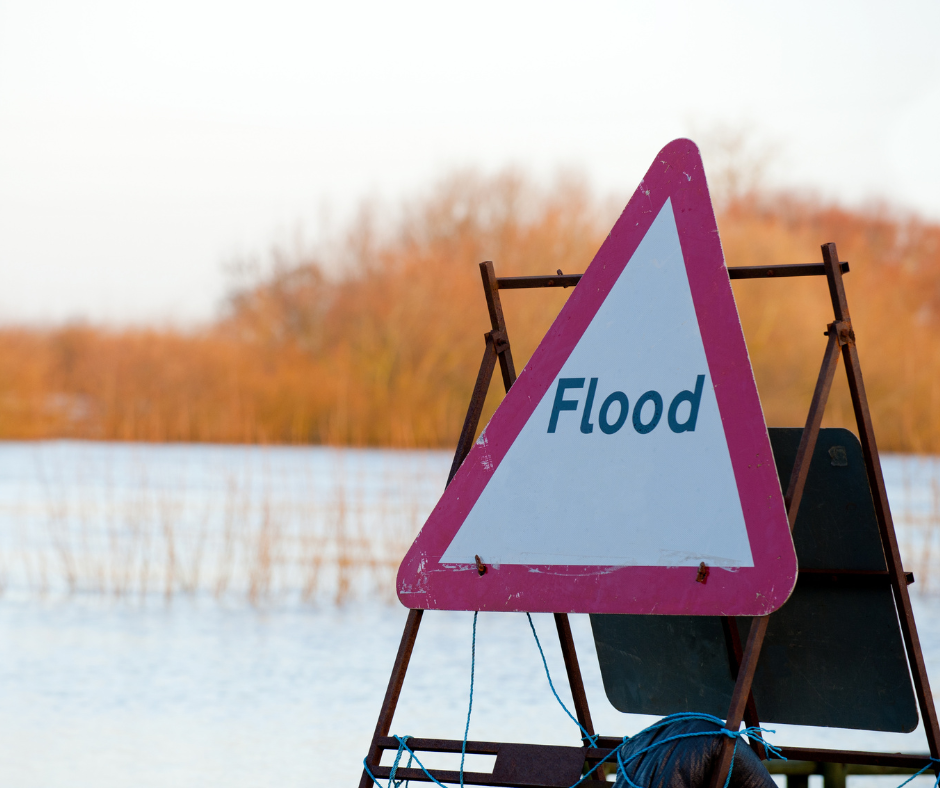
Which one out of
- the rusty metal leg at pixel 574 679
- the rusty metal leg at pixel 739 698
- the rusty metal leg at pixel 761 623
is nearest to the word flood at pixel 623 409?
the rusty metal leg at pixel 761 623

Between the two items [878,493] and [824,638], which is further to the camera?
[824,638]

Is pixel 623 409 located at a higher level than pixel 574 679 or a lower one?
higher

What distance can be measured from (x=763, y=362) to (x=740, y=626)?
776 inches

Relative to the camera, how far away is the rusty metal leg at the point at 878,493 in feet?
6.41

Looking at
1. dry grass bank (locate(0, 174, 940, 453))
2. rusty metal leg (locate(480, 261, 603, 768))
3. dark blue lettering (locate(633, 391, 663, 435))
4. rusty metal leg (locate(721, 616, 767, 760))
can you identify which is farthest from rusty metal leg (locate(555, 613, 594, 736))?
dry grass bank (locate(0, 174, 940, 453))

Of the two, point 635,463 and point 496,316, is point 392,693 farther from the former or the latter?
point 496,316

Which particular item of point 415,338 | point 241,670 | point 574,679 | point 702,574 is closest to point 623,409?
point 702,574

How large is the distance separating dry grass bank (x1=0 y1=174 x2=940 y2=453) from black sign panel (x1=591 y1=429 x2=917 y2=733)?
13.9 metres

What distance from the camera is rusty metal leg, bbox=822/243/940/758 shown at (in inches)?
77.0

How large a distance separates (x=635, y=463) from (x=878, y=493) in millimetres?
582

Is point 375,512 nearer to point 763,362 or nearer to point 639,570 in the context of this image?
point 639,570

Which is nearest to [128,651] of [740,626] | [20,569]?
[20,569]

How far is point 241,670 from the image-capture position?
6.98 metres

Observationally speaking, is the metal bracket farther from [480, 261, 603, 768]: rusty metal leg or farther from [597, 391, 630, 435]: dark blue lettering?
[480, 261, 603, 768]: rusty metal leg
